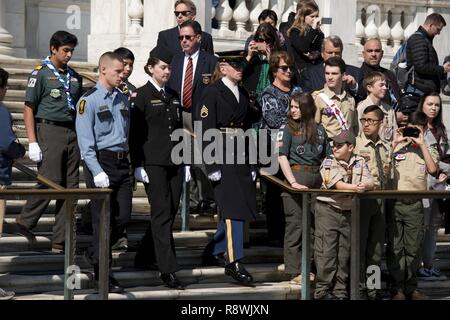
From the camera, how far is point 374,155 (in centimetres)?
1278

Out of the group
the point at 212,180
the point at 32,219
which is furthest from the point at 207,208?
the point at 32,219

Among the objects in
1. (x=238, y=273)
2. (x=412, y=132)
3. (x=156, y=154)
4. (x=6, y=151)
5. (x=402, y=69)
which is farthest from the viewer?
(x=402, y=69)

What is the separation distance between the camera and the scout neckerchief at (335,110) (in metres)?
13.2

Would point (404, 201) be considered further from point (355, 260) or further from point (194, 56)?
point (194, 56)

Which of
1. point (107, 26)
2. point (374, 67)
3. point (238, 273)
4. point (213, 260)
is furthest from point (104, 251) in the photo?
point (107, 26)

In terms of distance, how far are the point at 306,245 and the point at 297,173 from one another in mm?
731

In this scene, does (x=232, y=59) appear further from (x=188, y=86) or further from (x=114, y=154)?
(x=114, y=154)

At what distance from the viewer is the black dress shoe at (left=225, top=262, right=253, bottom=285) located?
40.7ft

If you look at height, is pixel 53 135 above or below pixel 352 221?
above

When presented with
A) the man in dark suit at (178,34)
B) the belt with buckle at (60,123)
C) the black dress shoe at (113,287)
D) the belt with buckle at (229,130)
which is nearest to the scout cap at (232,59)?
the belt with buckle at (229,130)

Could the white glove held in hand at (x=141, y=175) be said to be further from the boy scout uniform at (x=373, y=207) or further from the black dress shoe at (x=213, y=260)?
the boy scout uniform at (x=373, y=207)

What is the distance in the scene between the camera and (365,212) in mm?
12477
